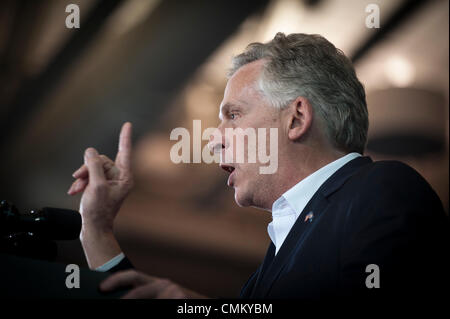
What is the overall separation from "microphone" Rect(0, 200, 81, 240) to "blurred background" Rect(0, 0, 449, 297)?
1.82m

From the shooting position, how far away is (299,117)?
121 centimetres

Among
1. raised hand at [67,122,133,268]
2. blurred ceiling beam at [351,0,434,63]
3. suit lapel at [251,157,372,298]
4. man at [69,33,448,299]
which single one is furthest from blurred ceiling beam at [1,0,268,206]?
suit lapel at [251,157,372,298]

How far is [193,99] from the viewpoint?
8.64 ft

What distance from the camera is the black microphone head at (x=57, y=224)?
76cm

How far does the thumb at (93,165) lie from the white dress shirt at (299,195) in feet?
1.44

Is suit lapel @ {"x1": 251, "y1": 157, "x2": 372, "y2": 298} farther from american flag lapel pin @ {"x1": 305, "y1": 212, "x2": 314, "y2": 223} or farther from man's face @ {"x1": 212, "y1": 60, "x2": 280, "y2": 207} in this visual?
man's face @ {"x1": 212, "y1": 60, "x2": 280, "y2": 207}

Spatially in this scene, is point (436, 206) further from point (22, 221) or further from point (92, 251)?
point (92, 251)

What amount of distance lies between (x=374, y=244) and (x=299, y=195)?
45cm

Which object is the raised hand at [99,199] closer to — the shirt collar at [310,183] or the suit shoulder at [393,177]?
the shirt collar at [310,183]

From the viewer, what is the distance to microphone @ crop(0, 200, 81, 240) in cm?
70

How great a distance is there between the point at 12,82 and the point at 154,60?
74cm

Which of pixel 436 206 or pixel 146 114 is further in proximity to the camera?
pixel 146 114
